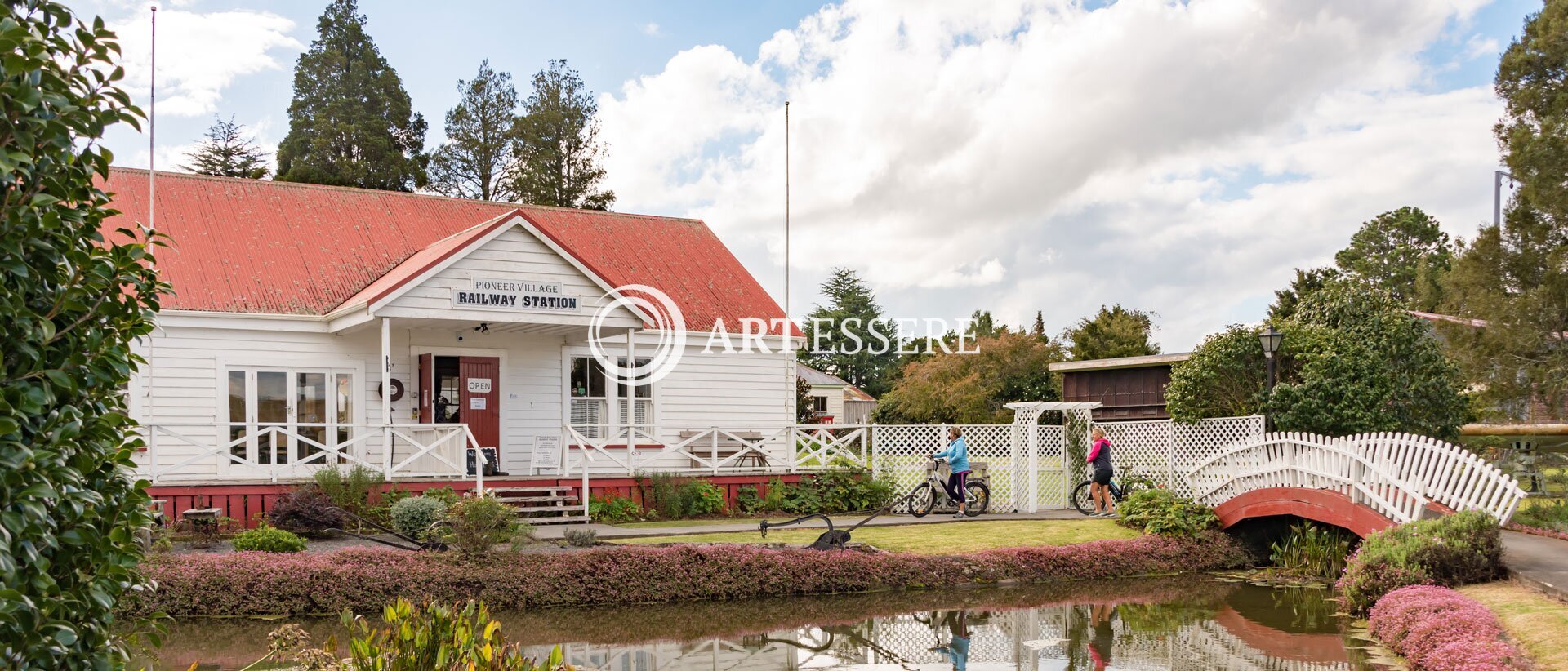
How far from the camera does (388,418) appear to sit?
60.0 feet

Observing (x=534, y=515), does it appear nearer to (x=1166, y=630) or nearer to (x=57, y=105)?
(x=1166, y=630)

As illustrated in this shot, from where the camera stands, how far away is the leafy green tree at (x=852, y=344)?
2466 inches

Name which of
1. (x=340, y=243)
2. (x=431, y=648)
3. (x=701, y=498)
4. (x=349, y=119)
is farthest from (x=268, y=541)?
(x=349, y=119)

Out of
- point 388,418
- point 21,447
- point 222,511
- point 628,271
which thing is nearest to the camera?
point 21,447

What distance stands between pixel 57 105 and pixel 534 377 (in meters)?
18.2

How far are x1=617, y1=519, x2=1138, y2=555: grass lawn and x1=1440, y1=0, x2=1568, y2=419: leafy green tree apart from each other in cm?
1234

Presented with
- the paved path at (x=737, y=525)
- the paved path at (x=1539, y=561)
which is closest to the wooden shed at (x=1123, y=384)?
the paved path at (x=737, y=525)

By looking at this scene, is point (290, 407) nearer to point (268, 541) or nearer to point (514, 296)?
point (514, 296)

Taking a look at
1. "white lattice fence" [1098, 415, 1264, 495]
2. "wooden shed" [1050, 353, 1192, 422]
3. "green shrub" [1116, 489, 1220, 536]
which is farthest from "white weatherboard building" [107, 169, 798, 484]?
"wooden shed" [1050, 353, 1192, 422]

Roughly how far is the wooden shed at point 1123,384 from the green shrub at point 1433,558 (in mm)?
16503

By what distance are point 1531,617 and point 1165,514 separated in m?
7.57

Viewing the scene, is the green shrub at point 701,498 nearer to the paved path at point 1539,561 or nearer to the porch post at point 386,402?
the porch post at point 386,402

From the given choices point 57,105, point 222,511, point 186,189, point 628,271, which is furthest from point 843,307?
point 57,105

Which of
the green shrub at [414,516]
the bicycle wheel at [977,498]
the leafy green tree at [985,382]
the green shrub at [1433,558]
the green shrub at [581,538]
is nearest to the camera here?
the green shrub at [1433,558]
